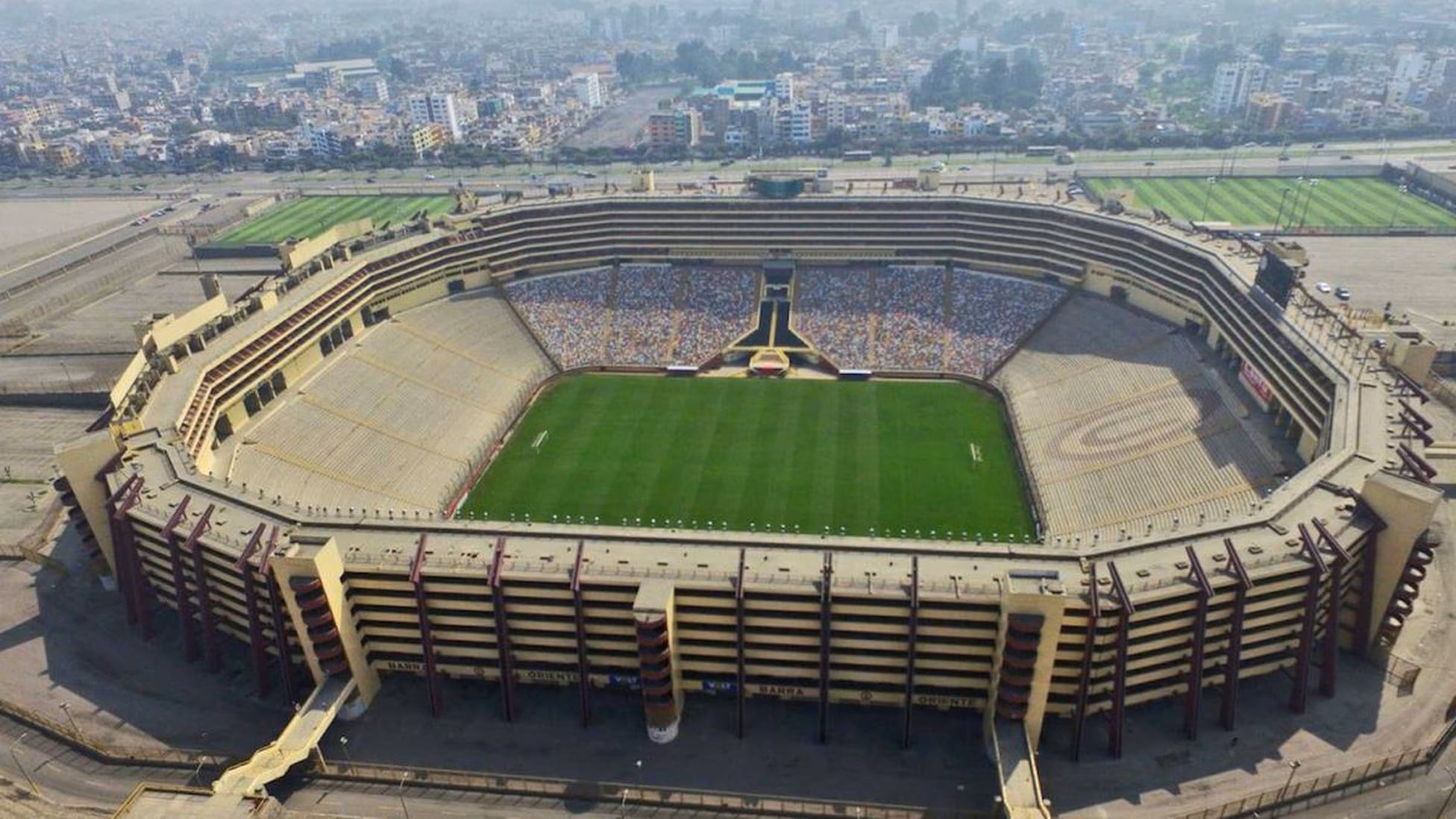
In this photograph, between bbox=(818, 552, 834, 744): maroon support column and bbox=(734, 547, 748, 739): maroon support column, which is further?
bbox=(734, 547, 748, 739): maroon support column

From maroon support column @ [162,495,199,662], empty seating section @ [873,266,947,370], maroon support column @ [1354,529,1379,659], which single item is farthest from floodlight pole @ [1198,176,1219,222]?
maroon support column @ [162,495,199,662]

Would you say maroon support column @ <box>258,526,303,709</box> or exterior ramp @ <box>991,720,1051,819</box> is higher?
maroon support column @ <box>258,526,303,709</box>

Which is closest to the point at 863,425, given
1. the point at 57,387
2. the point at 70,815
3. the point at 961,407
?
the point at 961,407

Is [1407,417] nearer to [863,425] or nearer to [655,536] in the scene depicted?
A: [863,425]

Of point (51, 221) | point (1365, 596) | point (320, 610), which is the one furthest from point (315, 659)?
point (51, 221)

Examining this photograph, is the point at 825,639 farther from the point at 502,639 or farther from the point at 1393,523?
the point at 1393,523

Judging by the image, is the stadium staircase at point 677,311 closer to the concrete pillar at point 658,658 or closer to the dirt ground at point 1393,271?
the concrete pillar at point 658,658

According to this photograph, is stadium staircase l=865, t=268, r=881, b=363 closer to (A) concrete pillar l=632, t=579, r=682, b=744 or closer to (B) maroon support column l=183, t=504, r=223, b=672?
(A) concrete pillar l=632, t=579, r=682, b=744

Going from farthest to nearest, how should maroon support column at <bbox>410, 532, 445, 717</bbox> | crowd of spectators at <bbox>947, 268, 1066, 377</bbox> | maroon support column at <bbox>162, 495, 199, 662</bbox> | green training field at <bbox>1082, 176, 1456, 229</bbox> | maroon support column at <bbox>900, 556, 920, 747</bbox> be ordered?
green training field at <bbox>1082, 176, 1456, 229</bbox>, crowd of spectators at <bbox>947, 268, 1066, 377</bbox>, maroon support column at <bbox>162, 495, 199, 662</bbox>, maroon support column at <bbox>410, 532, 445, 717</bbox>, maroon support column at <bbox>900, 556, 920, 747</bbox>
